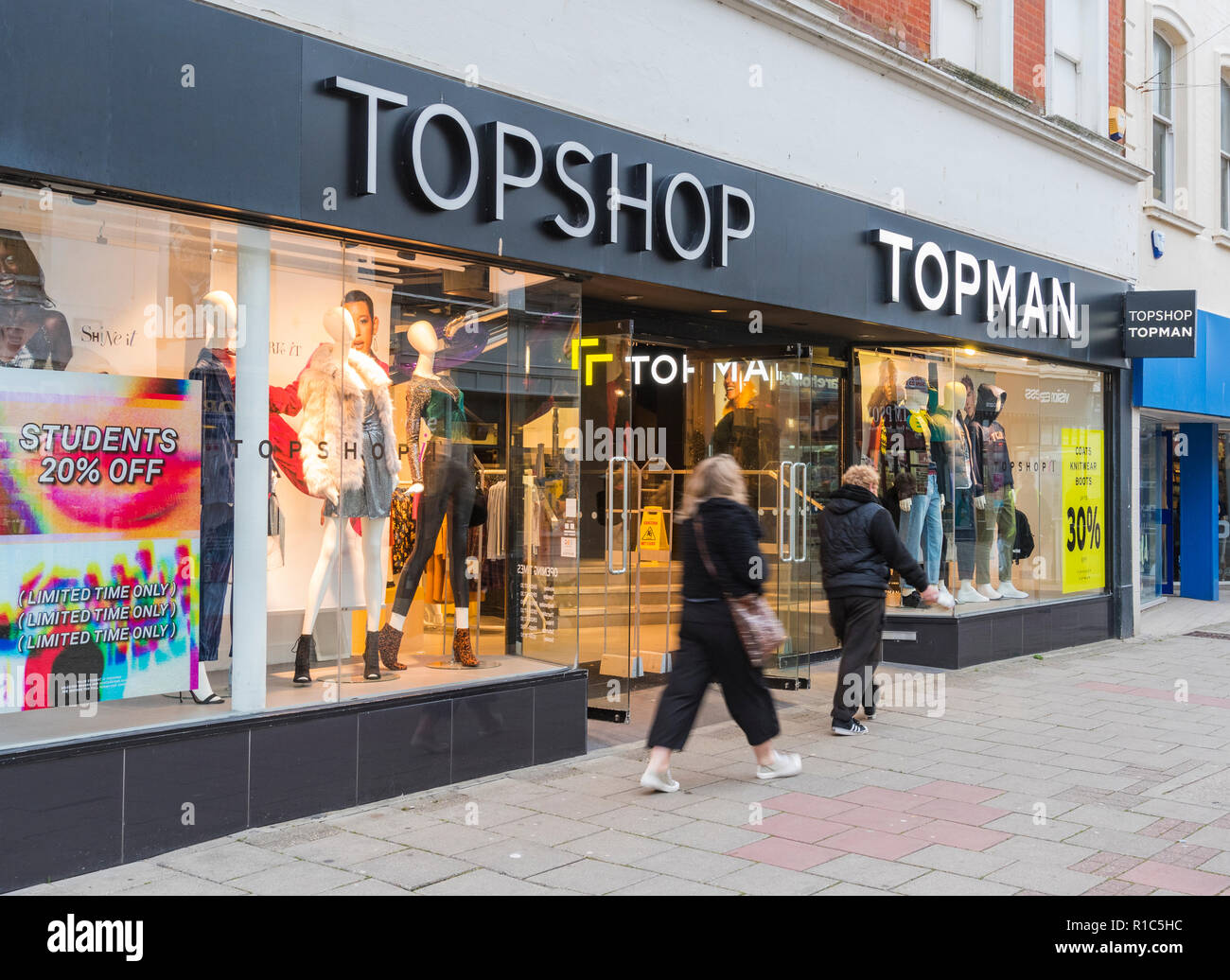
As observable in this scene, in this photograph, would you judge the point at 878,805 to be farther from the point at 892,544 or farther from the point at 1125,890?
the point at 892,544

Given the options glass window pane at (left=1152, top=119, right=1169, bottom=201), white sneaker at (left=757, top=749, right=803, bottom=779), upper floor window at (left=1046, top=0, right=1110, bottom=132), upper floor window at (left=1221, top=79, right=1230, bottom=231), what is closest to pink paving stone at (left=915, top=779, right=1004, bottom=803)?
white sneaker at (left=757, top=749, right=803, bottom=779)

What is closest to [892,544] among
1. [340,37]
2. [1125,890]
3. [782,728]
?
[782,728]

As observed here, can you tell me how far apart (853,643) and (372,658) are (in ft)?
10.7

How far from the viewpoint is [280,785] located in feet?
19.0

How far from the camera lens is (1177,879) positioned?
202 inches

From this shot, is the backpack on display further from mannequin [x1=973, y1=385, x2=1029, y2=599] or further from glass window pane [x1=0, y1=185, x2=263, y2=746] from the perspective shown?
glass window pane [x1=0, y1=185, x2=263, y2=746]

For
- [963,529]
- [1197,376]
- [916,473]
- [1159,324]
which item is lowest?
[963,529]

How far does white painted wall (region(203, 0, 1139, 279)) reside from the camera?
6.68 m

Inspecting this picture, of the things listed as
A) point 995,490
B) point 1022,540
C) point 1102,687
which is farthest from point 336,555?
point 1022,540

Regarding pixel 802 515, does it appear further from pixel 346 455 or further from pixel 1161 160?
pixel 1161 160

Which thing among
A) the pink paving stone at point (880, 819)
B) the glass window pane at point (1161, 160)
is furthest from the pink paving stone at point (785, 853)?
the glass window pane at point (1161, 160)

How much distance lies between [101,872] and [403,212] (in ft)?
11.5

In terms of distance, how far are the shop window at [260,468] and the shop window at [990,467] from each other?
485 cm

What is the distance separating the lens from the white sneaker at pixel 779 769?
6883 millimetres
